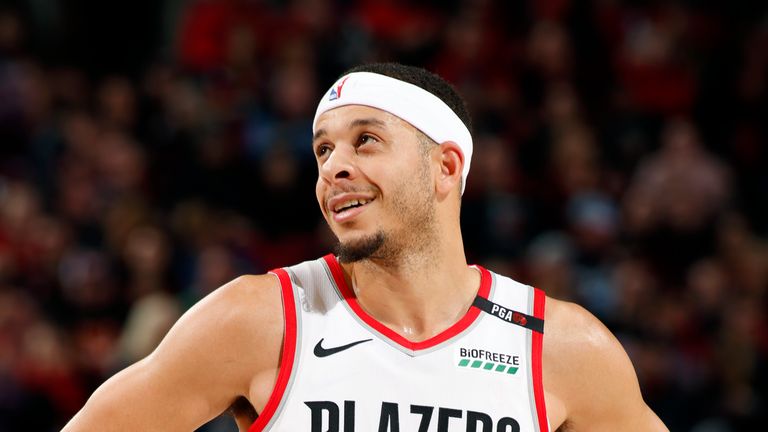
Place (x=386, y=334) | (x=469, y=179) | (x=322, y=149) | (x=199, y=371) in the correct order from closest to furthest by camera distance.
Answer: (x=199, y=371) < (x=386, y=334) < (x=322, y=149) < (x=469, y=179)

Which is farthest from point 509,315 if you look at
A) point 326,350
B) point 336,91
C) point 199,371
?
point 199,371

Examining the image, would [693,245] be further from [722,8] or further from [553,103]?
[722,8]

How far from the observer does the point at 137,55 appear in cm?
1300

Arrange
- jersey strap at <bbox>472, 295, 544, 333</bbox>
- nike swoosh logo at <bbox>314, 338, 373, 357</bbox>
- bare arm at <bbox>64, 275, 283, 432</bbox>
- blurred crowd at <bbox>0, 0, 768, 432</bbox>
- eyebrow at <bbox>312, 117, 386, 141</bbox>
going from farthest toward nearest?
blurred crowd at <bbox>0, 0, 768, 432</bbox> → jersey strap at <bbox>472, 295, 544, 333</bbox> → eyebrow at <bbox>312, 117, 386, 141</bbox> → nike swoosh logo at <bbox>314, 338, 373, 357</bbox> → bare arm at <bbox>64, 275, 283, 432</bbox>

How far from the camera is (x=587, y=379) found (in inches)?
155

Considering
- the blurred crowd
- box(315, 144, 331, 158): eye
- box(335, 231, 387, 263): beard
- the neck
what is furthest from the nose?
the blurred crowd

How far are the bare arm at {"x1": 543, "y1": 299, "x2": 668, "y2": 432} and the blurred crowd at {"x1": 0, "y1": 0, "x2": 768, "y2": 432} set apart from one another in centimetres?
408

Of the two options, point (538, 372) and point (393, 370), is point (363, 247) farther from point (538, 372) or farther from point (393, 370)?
point (538, 372)

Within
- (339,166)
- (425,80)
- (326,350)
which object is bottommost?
(326,350)

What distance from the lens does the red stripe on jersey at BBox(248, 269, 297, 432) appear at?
3.70 m

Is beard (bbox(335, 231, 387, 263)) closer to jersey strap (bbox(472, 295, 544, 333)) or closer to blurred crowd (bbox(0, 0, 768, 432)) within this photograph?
jersey strap (bbox(472, 295, 544, 333))

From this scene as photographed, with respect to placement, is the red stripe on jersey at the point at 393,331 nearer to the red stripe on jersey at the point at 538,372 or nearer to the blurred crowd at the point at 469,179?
the red stripe on jersey at the point at 538,372

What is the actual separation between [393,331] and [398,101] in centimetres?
78

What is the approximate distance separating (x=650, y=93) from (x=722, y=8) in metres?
1.61
